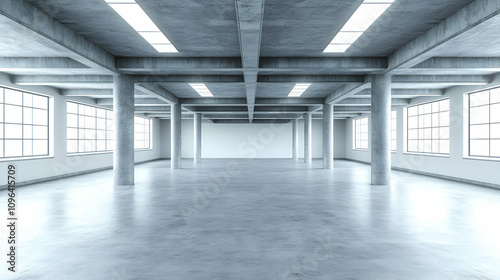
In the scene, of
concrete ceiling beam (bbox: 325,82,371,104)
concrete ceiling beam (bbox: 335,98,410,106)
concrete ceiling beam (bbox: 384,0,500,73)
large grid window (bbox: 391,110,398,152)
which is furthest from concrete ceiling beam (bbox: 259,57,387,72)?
large grid window (bbox: 391,110,398,152)

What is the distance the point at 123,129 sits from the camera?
2128 centimetres

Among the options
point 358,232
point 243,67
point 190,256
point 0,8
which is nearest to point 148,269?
point 190,256

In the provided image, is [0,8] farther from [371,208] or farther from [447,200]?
[447,200]

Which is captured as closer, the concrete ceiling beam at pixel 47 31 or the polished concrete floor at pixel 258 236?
the polished concrete floor at pixel 258 236

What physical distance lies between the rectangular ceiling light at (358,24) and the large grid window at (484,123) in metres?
12.0

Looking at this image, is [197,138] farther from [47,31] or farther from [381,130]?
[47,31]

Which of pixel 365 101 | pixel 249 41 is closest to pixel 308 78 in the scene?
pixel 249 41

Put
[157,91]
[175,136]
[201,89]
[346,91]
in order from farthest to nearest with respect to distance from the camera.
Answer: [175,136], [201,89], [157,91], [346,91]

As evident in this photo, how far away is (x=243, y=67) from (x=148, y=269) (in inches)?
541

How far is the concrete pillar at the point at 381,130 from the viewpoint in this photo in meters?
21.3

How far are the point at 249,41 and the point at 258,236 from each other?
8.08 meters

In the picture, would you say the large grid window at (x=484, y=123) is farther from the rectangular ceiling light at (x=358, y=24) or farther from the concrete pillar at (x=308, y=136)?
the concrete pillar at (x=308, y=136)

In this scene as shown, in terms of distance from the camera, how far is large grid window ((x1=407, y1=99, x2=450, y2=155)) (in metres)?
28.1

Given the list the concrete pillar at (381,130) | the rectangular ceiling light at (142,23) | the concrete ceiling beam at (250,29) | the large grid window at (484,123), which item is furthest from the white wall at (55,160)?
the large grid window at (484,123)
